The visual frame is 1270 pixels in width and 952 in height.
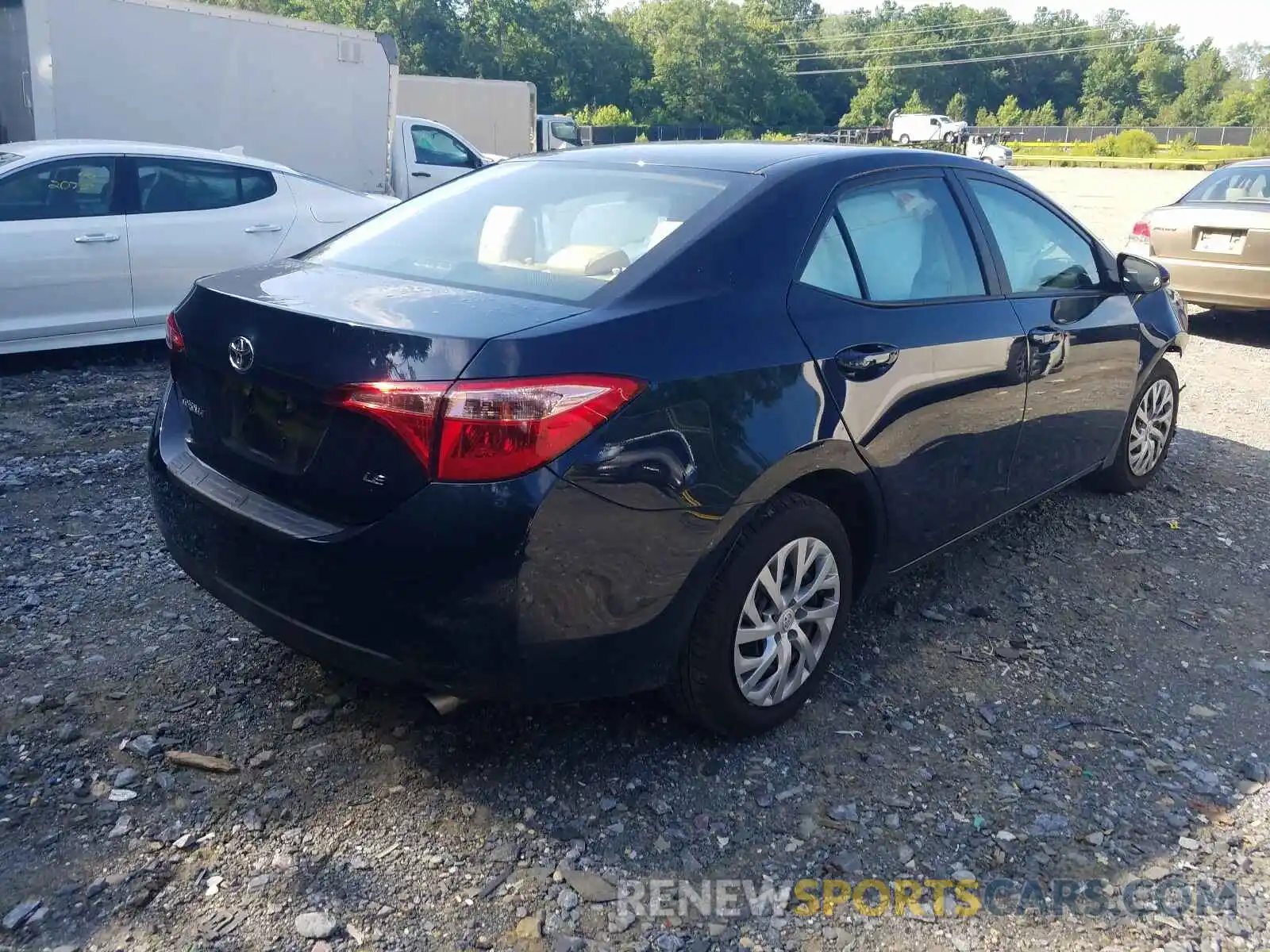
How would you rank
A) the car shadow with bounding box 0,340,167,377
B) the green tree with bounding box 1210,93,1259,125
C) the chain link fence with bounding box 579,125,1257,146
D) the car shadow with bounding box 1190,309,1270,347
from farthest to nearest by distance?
the green tree with bounding box 1210,93,1259,125 → the chain link fence with bounding box 579,125,1257,146 → the car shadow with bounding box 1190,309,1270,347 → the car shadow with bounding box 0,340,167,377

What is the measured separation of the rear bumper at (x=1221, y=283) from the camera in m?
8.99

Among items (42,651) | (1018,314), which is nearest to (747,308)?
(1018,314)

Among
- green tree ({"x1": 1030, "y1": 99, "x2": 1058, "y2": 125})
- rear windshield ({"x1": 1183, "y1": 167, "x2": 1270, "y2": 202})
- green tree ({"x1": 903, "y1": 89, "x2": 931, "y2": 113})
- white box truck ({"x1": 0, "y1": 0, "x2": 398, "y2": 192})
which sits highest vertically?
green tree ({"x1": 903, "y1": 89, "x2": 931, "y2": 113})

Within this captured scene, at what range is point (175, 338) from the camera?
3.09 meters

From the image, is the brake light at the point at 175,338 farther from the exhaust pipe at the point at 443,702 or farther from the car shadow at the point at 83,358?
the car shadow at the point at 83,358

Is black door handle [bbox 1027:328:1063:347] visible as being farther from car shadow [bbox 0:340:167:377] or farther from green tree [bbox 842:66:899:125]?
green tree [bbox 842:66:899:125]

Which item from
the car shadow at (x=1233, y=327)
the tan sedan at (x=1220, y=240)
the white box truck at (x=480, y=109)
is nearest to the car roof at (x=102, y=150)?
the tan sedan at (x=1220, y=240)

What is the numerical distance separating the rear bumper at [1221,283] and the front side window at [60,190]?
27.3 ft

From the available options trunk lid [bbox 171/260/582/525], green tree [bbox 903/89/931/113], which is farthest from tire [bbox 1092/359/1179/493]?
green tree [bbox 903/89/931/113]

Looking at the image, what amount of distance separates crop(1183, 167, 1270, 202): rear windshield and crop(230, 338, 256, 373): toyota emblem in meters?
9.52

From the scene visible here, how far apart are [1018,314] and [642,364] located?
6.29 ft

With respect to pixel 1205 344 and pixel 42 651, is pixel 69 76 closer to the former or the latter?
pixel 42 651

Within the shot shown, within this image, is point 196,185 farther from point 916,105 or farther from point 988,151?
point 916,105

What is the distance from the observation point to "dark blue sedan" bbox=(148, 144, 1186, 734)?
2.44m
